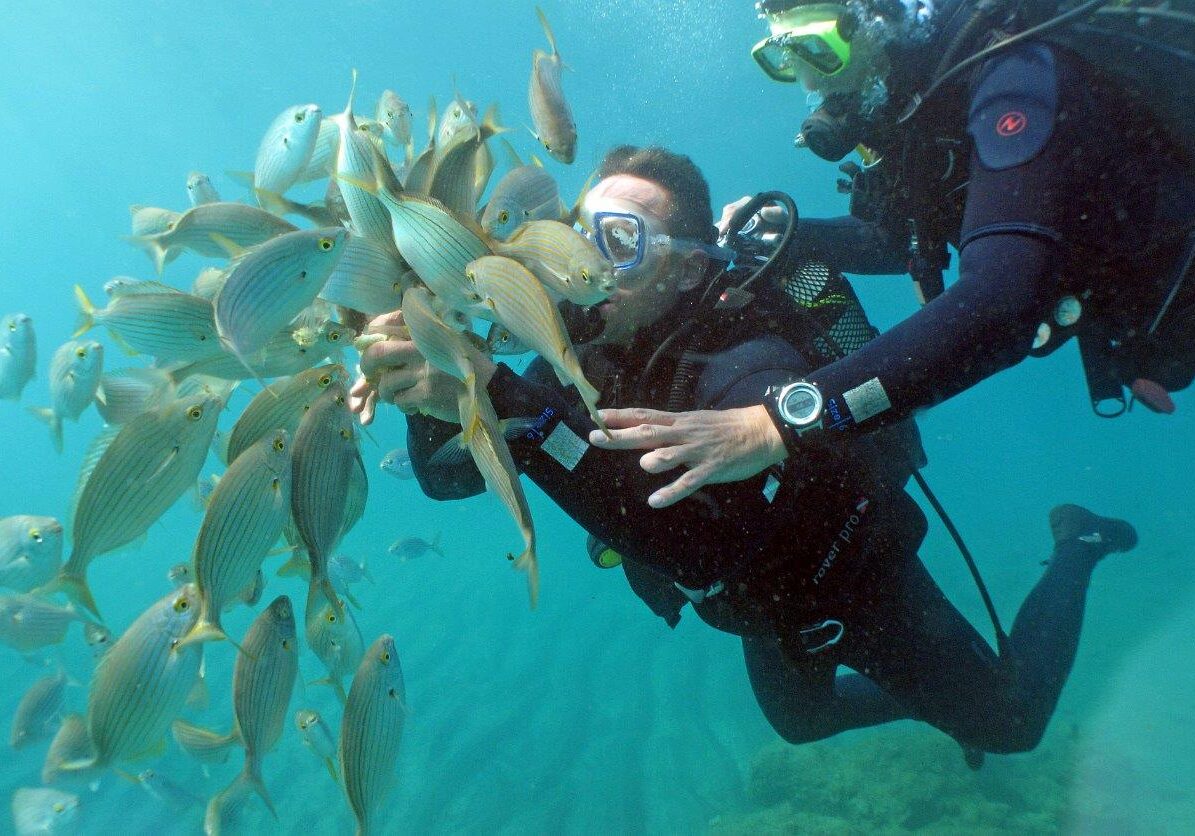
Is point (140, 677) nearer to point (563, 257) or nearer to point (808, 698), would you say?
point (563, 257)

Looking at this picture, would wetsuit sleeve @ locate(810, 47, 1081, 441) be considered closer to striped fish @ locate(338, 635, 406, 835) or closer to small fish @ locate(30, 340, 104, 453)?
striped fish @ locate(338, 635, 406, 835)

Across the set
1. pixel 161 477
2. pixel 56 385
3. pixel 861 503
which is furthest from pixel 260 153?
pixel 861 503

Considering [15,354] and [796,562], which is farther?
[15,354]

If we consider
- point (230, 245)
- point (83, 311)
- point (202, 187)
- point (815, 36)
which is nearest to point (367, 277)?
point (230, 245)

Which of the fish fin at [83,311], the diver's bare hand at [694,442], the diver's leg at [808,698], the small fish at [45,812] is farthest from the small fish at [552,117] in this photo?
the small fish at [45,812]

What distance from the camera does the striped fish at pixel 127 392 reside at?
1.92 metres

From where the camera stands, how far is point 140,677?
1.90m

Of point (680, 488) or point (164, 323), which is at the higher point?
point (164, 323)

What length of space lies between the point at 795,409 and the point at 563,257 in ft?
3.56

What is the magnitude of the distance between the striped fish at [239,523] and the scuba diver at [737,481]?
46cm

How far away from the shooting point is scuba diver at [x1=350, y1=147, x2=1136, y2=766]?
90.7 inches

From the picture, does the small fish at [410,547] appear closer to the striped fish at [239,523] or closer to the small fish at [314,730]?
the small fish at [314,730]

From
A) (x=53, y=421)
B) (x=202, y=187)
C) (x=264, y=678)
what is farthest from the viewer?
(x=202, y=187)

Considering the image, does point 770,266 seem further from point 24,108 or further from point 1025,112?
point 24,108
